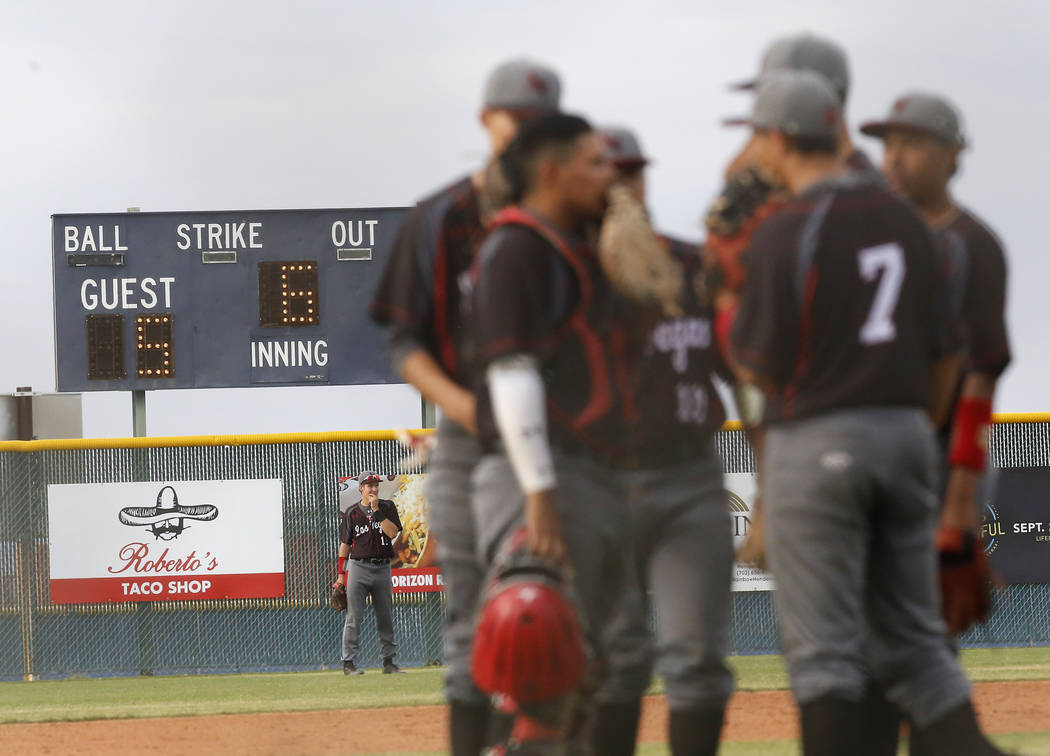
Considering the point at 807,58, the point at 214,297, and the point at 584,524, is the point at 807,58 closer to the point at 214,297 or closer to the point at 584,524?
the point at 584,524

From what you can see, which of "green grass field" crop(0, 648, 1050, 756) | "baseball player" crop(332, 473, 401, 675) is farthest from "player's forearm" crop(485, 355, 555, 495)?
"baseball player" crop(332, 473, 401, 675)

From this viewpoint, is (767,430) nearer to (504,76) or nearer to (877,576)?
(877,576)

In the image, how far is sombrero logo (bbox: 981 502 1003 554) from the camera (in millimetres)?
17469

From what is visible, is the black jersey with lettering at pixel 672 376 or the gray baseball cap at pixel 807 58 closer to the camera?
the black jersey with lettering at pixel 672 376

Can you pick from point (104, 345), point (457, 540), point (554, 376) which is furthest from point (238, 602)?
point (554, 376)

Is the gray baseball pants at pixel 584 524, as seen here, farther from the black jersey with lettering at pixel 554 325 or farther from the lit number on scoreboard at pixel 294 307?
the lit number on scoreboard at pixel 294 307

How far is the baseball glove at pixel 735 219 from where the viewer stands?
4156 mm

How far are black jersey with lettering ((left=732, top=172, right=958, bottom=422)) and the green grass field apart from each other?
7.86m

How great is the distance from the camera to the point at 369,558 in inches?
610

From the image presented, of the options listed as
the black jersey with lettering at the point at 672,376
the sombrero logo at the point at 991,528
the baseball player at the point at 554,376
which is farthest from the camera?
the sombrero logo at the point at 991,528

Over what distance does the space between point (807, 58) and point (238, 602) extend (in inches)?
556

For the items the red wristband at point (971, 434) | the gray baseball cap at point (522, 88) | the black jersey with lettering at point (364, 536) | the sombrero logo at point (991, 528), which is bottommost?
the sombrero logo at point (991, 528)

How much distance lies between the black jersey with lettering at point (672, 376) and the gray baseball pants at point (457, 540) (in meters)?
0.45

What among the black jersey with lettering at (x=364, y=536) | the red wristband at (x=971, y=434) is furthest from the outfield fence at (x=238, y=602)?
the red wristband at (x=971, y=434)
